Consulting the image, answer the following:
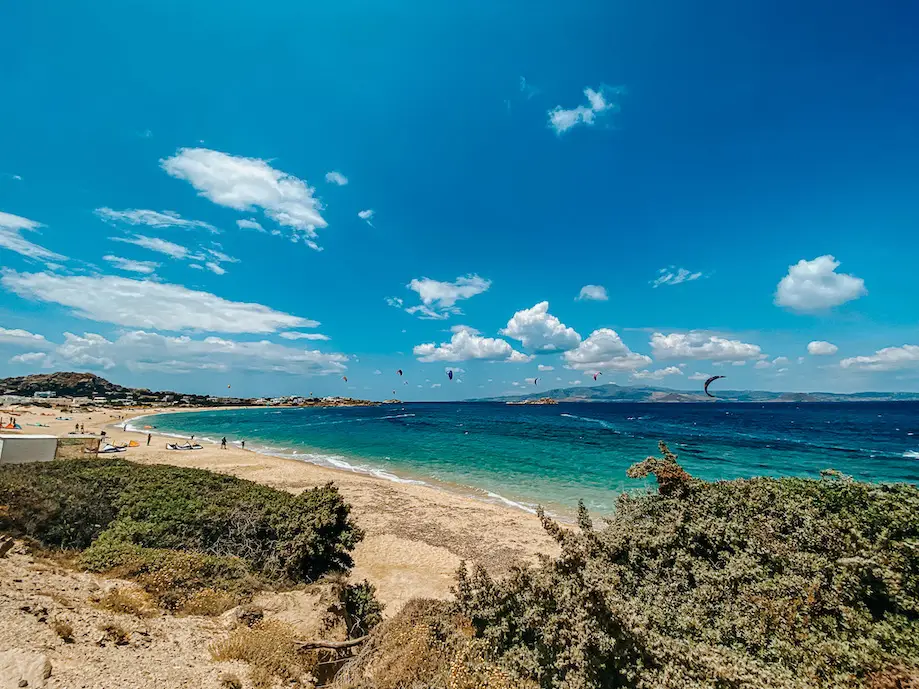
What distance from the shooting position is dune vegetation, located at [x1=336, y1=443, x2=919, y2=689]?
4.80 m

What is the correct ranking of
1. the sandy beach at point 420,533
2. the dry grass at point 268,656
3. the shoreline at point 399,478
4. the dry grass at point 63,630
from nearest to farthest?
the dry grass at point 63,630 < the dry grass at point 268,656 < the sandy beach at point 420,533 < the shoreline at point 399,478

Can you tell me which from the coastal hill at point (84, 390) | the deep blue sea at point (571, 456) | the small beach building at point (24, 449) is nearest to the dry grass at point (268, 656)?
the small beach building at point (24, 449)

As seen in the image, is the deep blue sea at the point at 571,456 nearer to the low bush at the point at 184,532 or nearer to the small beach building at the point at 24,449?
the low bush at the point at 184,532

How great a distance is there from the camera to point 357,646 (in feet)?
23.8

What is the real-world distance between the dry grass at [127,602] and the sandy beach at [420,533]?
604 centimetres

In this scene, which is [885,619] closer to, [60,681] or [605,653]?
[605,653]

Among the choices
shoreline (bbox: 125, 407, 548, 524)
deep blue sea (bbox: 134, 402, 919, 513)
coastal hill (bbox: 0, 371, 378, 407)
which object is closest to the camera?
shoreline (bbox: 125, 407, 548, 524)

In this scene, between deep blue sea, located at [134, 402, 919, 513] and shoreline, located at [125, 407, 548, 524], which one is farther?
deep blue sea, located at [134, 402, 919, 513]

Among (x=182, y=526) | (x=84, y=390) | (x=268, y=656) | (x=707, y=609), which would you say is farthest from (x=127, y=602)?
(x=84, y=390)

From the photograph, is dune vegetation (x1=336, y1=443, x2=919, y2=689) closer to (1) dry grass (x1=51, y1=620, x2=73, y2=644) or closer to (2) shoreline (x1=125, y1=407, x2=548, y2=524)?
(1) dry grass (x1=51, y1=620, x2=73, y2=644)

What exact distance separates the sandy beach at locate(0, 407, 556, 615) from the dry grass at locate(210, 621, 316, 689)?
4878 millimetres

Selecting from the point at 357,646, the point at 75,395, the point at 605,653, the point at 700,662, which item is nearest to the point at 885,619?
the point at 700,662

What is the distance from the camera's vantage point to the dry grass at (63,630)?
5.70 meters

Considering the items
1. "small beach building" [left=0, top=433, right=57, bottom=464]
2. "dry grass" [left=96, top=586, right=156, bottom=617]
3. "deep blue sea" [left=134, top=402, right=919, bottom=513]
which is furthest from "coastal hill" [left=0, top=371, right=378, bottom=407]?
"dry grass" [left=96, top=586, right=156, bottom=617]
